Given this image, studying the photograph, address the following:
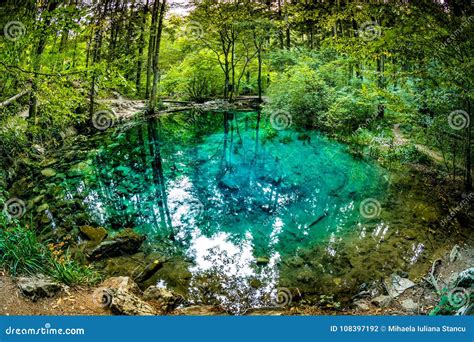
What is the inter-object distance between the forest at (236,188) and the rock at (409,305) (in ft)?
0.11

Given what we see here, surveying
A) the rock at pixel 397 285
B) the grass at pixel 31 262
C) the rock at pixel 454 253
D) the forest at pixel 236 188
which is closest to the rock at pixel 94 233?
the forest at pixel 236 188

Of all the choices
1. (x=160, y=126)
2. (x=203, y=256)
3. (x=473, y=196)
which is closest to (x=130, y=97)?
(x=160, y=126)

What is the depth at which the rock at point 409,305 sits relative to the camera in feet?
11.0

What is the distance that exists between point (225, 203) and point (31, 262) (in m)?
3.51

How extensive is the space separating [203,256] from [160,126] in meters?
8.60

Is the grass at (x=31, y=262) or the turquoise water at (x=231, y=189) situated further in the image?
the turquoise water at (x=231, y=189)

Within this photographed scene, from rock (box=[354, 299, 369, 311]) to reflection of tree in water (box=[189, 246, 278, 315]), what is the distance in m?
1.02

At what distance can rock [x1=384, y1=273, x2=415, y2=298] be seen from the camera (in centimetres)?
370

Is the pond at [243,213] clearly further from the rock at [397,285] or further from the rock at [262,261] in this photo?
the rock at [397,285]

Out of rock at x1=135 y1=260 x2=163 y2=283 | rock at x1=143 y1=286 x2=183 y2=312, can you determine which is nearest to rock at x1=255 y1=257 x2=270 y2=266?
rock at x1=143 y1=286 x2=183 y2=312

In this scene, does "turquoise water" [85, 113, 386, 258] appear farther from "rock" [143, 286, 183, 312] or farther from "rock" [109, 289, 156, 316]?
"rock" [109, 289, 156, 316]

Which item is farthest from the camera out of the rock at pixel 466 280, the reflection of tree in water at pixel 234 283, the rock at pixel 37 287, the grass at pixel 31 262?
the reflection of tree in water at pixel 234 283

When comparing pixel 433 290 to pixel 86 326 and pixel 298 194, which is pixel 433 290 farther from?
pixel 86 326

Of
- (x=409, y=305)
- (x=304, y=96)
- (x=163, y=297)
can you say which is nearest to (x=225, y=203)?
(x=163, y=297)
